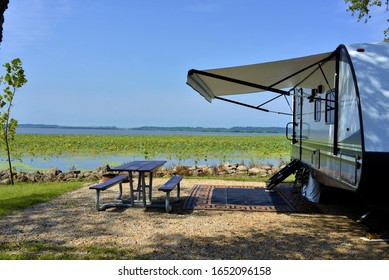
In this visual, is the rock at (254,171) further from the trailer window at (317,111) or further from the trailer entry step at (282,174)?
the trailer window at (317,111)

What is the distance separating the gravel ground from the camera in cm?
457

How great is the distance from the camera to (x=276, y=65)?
6387mm

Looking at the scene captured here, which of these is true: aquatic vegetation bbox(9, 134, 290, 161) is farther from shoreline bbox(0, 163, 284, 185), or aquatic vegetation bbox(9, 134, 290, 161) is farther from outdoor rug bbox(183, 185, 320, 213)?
outdoor rug bbox(183, 185, 320, 213)

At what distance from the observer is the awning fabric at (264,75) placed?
5953mm

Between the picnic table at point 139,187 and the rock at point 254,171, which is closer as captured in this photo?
the picnic table at point 139,187

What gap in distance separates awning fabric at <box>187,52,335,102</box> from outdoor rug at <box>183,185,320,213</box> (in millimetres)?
2226

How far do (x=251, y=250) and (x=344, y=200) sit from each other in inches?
155

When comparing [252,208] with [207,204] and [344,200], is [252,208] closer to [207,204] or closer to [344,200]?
[207,204]

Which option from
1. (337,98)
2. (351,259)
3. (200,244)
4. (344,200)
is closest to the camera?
(351,259)

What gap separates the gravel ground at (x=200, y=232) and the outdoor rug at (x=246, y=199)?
35cm

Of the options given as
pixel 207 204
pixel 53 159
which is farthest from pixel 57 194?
pixel 53 159

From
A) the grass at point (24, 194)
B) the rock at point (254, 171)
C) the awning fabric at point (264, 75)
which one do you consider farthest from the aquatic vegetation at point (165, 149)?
the awning fabric at point (264, 75)

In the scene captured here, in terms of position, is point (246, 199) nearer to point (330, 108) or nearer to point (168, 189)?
point (168, 189)

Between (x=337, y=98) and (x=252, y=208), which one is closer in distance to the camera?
(x=337, y=98)
